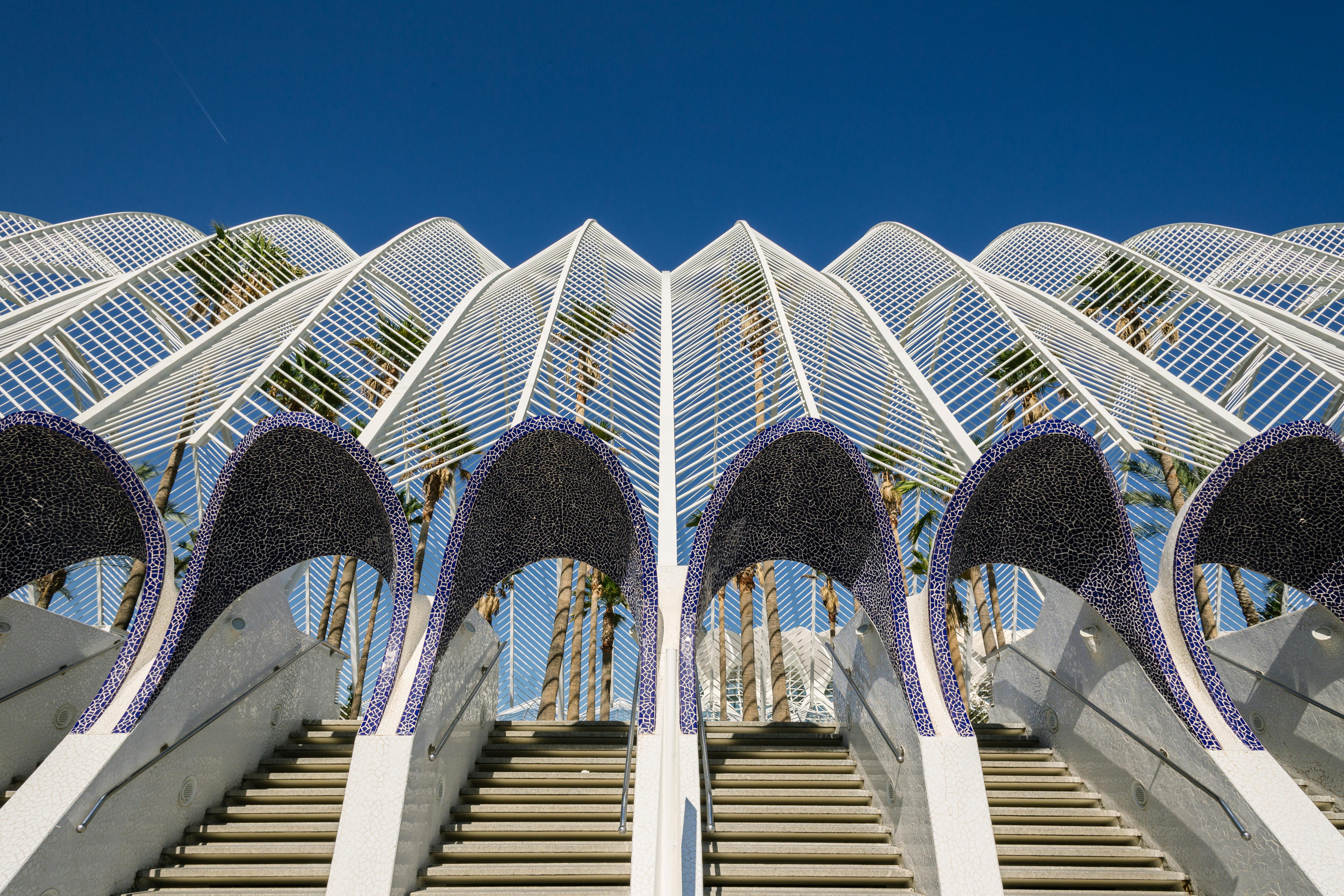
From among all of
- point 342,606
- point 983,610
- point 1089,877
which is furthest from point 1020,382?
point 342,606

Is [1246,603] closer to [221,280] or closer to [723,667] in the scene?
[723,667]

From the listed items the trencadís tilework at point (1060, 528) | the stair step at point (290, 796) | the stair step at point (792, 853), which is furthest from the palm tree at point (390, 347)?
the trencadís tilework at point (1060, 528)

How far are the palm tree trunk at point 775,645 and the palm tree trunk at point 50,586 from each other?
14848 millimetres

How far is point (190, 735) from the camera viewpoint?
7.13 meters

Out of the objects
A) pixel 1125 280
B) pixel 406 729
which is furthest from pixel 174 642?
pixel 1125 280

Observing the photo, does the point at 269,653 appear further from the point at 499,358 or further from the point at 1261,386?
the point at 1261,386

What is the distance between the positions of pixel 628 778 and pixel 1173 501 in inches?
656

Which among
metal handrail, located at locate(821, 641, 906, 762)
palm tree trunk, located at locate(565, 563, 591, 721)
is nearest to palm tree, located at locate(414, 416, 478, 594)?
metal handrail, located at locate(821, 641, 906, 762)

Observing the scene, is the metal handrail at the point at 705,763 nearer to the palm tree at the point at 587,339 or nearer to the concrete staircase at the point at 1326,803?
the palm tree at the point at 587,339

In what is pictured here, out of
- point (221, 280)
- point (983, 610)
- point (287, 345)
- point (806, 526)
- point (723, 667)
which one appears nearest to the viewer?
point (806, 526)

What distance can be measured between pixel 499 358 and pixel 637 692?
22.7ft

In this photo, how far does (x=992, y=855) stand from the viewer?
572cm

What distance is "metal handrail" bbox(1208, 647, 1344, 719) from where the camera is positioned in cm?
790

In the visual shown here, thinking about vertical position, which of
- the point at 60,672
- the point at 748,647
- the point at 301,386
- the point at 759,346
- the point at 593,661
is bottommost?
the point at 60,672
